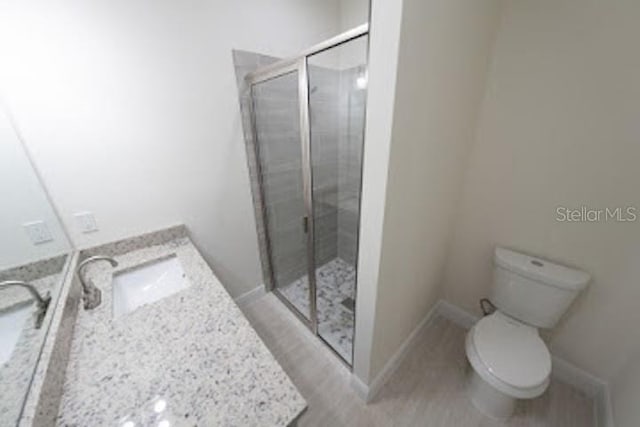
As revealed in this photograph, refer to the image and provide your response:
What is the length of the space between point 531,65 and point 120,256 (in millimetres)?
2423

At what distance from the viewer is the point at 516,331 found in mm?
1372

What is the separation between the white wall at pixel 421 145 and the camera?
791mm

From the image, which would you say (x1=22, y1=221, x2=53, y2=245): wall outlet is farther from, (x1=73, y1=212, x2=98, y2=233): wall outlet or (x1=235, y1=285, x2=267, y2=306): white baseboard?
(x1=235, y1=285, x2=267, y2=306): white baseboard

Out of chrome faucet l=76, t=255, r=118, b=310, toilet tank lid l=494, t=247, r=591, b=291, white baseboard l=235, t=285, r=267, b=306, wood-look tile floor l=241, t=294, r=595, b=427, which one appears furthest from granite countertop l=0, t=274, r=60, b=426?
toilet tank lid l=494, t=247, r=591, b=291

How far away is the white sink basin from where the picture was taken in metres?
1.21

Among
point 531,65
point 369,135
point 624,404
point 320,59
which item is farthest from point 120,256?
point 624,404

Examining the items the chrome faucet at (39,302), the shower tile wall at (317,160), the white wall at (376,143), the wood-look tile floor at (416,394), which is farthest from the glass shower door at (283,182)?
the chrome faucet at (39,302)

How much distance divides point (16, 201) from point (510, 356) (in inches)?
94.9

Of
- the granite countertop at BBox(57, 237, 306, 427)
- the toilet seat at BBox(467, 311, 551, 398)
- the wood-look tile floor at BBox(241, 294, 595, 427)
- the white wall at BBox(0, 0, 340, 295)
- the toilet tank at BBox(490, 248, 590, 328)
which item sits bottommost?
the wood-look tile floor at BBox(241, 294, 595, 427)

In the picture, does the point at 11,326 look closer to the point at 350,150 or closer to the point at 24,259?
the point at 24,259

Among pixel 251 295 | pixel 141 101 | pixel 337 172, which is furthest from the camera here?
pixel 337 172

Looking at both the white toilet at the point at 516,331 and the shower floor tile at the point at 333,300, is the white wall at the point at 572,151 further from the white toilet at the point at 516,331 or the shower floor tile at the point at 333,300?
the shower floor tile at the point at 333,300

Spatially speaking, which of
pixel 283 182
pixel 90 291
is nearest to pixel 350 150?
pixel 283 182

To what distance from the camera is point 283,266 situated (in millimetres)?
2191
